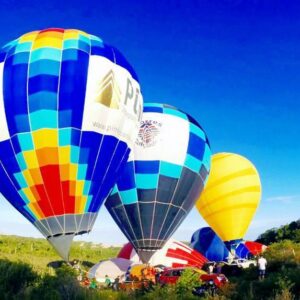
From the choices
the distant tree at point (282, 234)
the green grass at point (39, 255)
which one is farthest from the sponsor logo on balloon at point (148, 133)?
the distant tree at point (282, 234)

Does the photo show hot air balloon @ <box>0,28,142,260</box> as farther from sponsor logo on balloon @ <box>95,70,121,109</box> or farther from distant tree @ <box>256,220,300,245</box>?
distant tree @ <box>256,220,300,245</box>

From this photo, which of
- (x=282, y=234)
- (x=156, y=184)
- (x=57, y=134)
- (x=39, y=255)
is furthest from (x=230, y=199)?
Result: (x=39, y=255)

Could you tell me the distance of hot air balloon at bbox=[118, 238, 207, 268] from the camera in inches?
974

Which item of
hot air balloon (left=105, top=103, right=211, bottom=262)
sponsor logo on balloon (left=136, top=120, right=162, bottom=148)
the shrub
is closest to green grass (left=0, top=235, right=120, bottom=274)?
hot air balloon (left=105, top=103, right=211, bottom=262)

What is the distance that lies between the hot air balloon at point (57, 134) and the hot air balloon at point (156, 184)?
5.58m

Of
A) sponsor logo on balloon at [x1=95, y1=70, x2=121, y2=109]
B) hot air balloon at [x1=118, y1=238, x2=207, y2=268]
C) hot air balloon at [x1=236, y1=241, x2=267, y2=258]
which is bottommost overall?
hot air balloon at [x1=118, y1=238, x2=207, y2=268]

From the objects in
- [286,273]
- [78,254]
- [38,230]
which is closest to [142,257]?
[38,230]

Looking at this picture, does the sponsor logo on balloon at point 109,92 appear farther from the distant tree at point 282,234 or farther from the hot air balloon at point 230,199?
the distant tree at point 282,234

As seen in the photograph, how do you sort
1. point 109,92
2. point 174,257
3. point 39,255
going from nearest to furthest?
point 109,92, point 174,257, point 39,255

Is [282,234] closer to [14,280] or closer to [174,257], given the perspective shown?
[174,257]

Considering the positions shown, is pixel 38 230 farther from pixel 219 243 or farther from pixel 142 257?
pixel 219 243

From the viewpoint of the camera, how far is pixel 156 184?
2319 cm

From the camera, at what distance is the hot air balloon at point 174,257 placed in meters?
24.7

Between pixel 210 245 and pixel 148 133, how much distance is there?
12.6 metres
